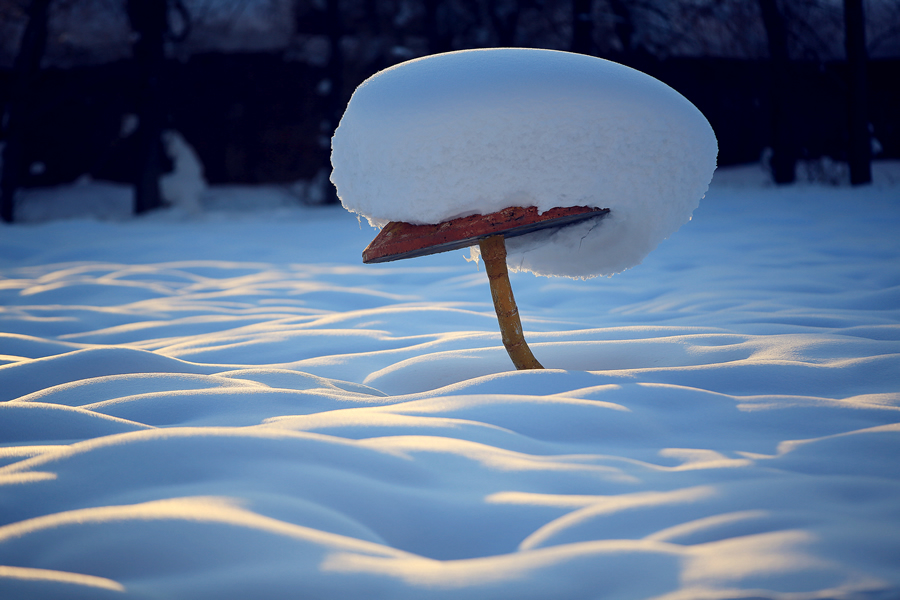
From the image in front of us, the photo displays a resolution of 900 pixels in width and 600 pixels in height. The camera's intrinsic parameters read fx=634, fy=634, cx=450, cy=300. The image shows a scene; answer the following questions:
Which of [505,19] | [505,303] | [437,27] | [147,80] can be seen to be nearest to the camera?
[505,303]

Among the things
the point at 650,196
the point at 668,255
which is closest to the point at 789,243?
the point at 668,255

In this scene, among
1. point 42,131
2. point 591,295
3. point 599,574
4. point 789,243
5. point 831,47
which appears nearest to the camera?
point 599,574

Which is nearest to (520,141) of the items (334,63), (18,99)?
(18,99)

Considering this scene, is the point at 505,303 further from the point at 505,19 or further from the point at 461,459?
the point at 505,19

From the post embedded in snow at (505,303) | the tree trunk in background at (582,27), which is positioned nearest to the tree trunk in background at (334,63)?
the tree trunk in background at (582,27)

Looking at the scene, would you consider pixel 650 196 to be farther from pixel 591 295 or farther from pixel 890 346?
pixel 591 295

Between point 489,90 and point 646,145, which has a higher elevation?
point 489,90
